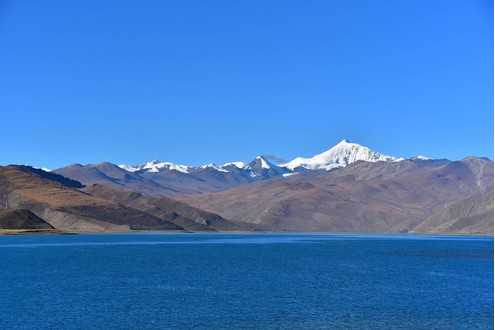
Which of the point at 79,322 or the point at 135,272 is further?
the point at 135,272

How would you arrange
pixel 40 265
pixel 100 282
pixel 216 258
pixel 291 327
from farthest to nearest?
pixel 216 258 < pixel 40 265 < pixel 100 282 < pixel 291 327

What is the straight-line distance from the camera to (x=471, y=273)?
12506 cm

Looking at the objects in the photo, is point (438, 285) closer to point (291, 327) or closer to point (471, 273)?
point (471, 273)

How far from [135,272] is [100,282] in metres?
18.8

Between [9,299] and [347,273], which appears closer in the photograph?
[9,299]

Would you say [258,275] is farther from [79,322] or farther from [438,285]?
[79,322]

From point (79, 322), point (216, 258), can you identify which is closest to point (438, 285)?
point (79, 322)

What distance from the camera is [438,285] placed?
10325 cm

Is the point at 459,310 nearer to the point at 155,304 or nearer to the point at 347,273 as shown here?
the point at 155,304

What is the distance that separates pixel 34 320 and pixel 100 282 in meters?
35.0

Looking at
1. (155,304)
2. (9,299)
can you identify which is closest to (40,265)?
(9,299)

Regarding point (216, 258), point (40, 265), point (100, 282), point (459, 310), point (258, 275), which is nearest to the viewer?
point (459, 310)

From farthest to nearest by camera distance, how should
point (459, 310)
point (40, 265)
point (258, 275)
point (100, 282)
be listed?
point (40, 265), point (258, 275), point (100, 282), point (459, 310)

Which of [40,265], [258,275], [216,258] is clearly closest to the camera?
[258,275]
